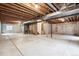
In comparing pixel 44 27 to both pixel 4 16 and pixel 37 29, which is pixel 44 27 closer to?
pixel 37 29

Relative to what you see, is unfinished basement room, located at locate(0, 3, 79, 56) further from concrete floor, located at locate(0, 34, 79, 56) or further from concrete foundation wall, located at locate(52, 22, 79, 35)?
concrete floor, located at locate(0, 34, 79, 56)

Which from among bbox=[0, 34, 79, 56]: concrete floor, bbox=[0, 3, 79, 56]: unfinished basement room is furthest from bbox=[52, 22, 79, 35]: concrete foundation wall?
bbox=[0, 34, 79, 56]: concrete floor

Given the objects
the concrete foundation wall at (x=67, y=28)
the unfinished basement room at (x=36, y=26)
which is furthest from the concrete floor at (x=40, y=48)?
the concrete foundation wall at (x=67, y=28)

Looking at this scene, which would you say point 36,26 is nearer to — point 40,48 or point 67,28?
point 67,28

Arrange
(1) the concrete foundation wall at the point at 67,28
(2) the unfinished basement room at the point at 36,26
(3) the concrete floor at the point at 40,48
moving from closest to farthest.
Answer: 1. (3) the concrete floor at the point at 40,48
2. (2) the unfinished basement room at the point at 36,26
3. (1) the concrete foundation wall at the point at 67,28

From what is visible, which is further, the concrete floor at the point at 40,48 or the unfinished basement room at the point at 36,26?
the unfinished basement room at the point at 36,26

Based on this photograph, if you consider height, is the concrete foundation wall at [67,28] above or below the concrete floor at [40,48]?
above

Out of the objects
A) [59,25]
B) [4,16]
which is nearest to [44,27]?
[59,25]

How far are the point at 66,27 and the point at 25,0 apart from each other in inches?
295

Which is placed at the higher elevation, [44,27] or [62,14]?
[62,14]

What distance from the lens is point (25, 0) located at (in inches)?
101

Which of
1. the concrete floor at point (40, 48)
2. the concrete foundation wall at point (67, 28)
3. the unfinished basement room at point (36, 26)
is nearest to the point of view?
the concrete floor at point (40, 48)

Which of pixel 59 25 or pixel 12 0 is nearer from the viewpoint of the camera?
pixel 12 0

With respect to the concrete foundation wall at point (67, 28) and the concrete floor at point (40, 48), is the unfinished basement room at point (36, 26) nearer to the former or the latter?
the concrete foundation wall at point (67, 28)
